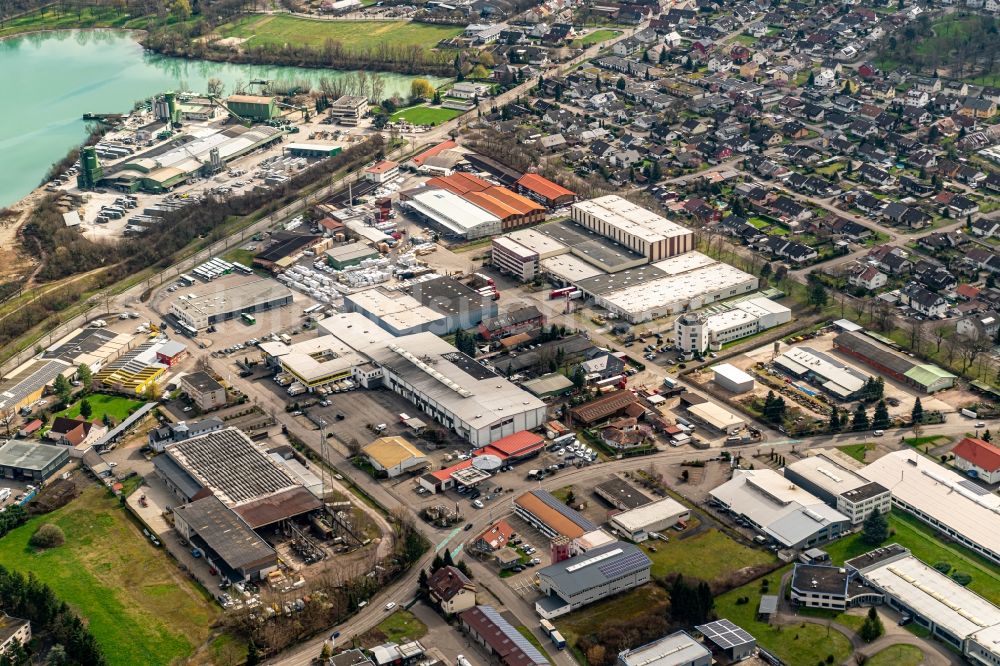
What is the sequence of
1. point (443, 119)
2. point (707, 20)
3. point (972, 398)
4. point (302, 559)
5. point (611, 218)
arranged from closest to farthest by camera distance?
point (302, 559)
point (972, 398)
point (611, 218)
point (443, 119)
point (707, 20)

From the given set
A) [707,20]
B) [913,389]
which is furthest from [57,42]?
[913,389]

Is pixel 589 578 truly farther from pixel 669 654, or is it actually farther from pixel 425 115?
pixel 425 115

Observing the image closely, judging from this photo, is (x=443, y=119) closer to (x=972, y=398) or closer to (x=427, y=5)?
(x=427, y=5)

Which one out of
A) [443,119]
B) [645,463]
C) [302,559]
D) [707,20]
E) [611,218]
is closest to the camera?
[302,559]

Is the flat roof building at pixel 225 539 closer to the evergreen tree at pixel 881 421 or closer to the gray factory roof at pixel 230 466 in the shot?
the gray factory roof at pixel 230 466

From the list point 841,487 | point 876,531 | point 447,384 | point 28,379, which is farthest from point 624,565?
point 28,379

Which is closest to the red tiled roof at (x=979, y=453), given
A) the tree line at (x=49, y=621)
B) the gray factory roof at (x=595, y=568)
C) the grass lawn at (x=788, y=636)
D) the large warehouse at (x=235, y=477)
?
the grass lawn at (x=788, y=636)

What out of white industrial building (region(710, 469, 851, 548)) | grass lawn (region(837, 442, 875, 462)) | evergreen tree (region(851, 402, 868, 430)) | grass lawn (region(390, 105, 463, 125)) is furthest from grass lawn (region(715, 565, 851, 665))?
grass lawn (region(390, 105, 463, 125))
